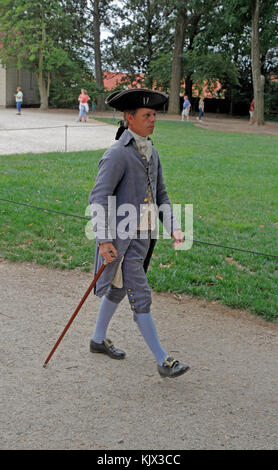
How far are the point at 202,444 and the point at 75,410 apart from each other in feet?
2.78

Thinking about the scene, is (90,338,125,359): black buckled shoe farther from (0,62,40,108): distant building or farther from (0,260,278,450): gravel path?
(0,62,40,108): distant building

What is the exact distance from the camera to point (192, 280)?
6.06 metres

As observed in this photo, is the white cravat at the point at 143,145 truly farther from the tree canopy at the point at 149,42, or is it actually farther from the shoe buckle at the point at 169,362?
the tree canopy at the point at 149,42

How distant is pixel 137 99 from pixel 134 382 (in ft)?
6.61

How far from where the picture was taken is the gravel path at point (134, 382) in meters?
3.17

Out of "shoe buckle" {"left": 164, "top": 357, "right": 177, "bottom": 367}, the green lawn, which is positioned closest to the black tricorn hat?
"shoe buckle" {"left": 164, "top": 357, "right": 177, "bottom": 367}

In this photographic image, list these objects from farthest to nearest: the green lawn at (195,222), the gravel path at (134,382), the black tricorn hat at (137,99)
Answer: the green lawn at (195,222), the black tricorn hat at (137,99), the gravel path at (134,382)

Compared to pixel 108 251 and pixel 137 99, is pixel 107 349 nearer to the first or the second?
pixel 108 251

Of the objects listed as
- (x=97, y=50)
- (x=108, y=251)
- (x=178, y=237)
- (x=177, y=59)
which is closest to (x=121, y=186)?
(x=108, y=251)

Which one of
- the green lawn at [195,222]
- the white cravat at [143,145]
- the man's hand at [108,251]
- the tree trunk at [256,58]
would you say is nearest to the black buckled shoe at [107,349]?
the man's hand at [108,251]

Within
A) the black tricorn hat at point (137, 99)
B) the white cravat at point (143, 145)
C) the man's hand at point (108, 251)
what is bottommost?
the man's hand at point (108, 251)

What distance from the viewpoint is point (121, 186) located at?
149 inches

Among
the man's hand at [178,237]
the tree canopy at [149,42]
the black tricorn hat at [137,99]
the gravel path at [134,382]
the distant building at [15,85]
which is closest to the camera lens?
the gravel path at [134,382]

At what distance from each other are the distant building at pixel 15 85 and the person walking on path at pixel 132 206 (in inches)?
1421
